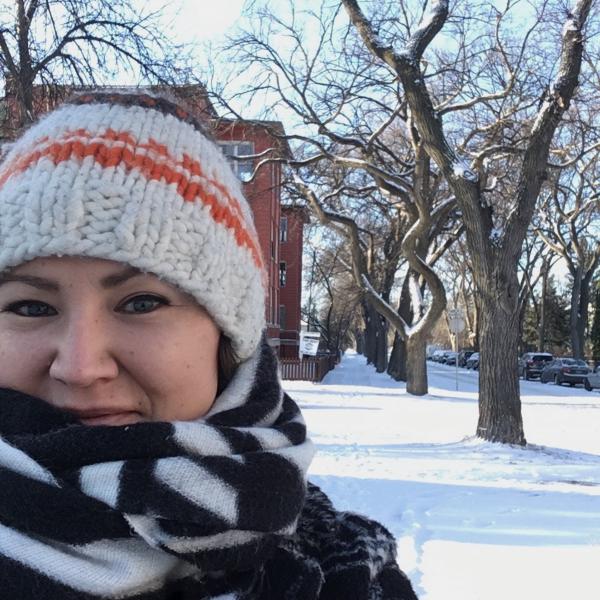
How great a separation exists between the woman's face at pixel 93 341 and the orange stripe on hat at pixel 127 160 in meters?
0.17

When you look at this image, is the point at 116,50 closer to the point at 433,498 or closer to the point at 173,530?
the point at 433,498

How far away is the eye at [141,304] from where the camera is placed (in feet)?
3.58

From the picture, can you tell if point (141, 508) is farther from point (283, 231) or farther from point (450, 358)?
point (450, 358)

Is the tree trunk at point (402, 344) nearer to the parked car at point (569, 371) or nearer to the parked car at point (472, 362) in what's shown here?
the parked car at point (569, 371)

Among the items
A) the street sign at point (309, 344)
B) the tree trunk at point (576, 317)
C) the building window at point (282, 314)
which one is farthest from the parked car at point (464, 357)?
the street sign at point (309, 344)

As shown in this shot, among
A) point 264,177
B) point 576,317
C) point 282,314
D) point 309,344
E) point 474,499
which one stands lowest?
point 474,499

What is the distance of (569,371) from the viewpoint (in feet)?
99.3

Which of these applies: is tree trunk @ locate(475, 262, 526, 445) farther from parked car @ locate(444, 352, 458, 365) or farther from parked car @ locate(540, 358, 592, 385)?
parked car @ locate(444, 352, 458, 365)

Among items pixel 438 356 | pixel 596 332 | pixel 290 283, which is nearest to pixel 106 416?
pixel 290 283

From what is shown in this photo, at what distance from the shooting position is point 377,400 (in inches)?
727

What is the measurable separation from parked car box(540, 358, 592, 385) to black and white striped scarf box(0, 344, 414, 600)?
30.9 meters

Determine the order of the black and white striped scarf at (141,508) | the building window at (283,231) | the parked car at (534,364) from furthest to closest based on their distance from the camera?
the building window at (283,231), the parked car at (534,364), the black and white striped scarf at (141,508)

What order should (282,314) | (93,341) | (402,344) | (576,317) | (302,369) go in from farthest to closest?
(282,314) → (576,317) → (402,344) → (302,369) → (93,341)

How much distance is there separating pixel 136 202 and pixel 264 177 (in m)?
17.8
